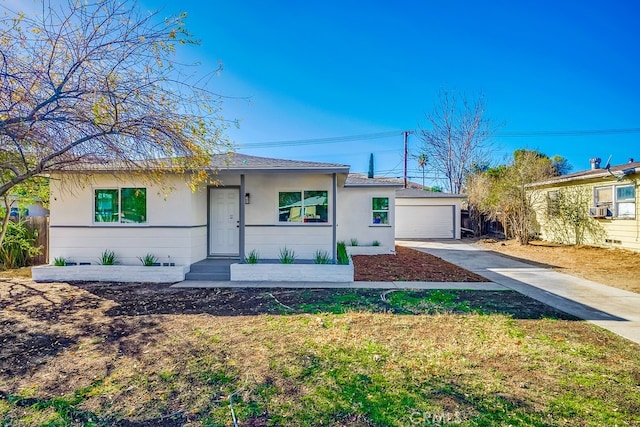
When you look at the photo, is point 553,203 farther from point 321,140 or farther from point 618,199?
point 321,140

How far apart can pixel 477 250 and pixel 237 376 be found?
47.1 feet

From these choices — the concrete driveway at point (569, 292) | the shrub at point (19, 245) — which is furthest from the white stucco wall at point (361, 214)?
the shrub at point (19, 245)

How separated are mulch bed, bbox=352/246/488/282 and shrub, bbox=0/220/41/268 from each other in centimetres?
1007

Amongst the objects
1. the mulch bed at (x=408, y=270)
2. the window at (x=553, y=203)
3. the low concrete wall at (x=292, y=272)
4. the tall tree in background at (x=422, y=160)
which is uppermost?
the tall tree in background at (x=422, y=160)

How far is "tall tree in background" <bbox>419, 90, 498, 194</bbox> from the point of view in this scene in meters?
27.0

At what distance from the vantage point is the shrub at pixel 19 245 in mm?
9992

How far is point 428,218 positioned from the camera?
20.0 meters

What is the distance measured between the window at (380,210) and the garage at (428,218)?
6281 mm

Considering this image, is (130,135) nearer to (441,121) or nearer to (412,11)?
(412,11)

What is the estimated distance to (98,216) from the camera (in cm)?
909

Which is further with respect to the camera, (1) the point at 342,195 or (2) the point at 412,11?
(1) the point at 342,195

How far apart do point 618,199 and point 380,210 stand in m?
9.48

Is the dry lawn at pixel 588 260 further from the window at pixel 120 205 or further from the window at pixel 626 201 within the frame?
the window at pixel 120 205

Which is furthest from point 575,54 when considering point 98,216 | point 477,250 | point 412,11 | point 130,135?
point 98,216
